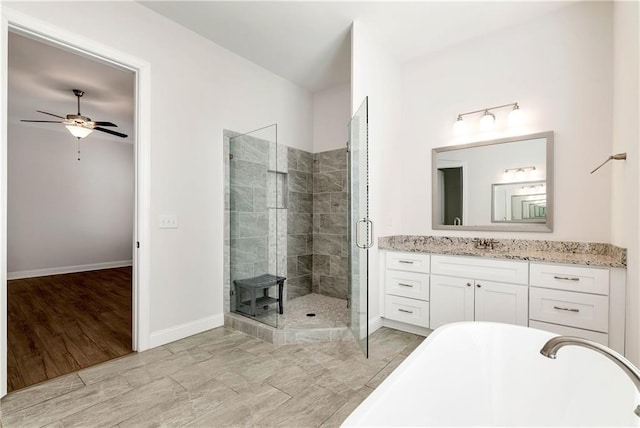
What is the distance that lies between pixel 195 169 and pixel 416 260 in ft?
7.52

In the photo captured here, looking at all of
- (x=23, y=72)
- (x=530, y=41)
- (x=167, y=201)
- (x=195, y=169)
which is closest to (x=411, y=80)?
(x=530, y=41)

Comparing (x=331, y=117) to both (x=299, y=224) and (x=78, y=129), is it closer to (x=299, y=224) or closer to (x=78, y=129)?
(x=299, y=224)

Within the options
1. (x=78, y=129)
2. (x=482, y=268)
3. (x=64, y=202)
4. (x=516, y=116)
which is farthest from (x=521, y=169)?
(x=64, y=202)

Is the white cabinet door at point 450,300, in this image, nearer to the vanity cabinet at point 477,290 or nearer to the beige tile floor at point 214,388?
the vanity cabinet at point 477,290

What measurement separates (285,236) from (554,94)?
9.92ft

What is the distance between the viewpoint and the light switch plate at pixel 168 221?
263 cm

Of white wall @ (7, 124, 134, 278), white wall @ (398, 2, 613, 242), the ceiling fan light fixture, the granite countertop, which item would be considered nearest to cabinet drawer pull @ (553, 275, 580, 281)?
the granite countertop

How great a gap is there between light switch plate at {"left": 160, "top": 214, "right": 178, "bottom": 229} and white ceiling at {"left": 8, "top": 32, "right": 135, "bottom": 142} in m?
1.23

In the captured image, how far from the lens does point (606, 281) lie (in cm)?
205

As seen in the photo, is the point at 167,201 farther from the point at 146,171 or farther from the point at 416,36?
the point at 416,36

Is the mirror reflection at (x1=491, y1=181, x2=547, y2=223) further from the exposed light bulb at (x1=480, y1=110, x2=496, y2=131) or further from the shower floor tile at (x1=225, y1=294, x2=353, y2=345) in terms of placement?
the shower floor tile at (x1=225, y1=294, x2=353, y2=345)

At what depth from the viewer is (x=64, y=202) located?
5.67 metres

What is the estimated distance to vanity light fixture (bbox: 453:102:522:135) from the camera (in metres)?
2.75

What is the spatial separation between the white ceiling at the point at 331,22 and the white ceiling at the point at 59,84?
3.00 feet
